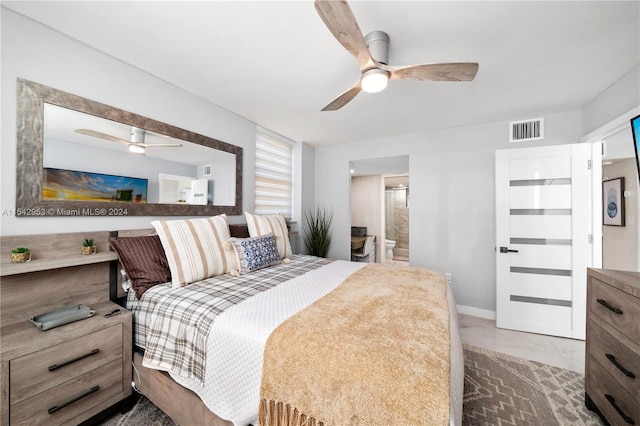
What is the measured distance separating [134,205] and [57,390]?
1.23 metres

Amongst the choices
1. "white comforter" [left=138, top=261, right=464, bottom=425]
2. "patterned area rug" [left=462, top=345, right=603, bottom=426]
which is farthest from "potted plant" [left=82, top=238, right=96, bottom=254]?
"patterned area rug" [left=462, top=345, right=603, bottom=426]

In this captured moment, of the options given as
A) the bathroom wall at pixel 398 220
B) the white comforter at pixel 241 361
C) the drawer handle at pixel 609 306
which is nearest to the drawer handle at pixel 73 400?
the white comforter at pixel 241 361

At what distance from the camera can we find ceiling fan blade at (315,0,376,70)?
105 cm

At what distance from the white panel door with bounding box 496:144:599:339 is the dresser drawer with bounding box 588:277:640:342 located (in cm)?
132

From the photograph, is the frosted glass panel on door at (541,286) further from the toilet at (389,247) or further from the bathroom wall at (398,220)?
the bathroom wall at (398,220)

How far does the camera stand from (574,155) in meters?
2.54

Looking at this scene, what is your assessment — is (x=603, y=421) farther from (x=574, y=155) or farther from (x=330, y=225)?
(x=330, y=225)

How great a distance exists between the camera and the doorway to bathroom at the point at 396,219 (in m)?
6.29

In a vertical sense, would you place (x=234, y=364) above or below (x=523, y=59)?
below

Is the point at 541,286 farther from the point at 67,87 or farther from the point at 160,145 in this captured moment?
the point at 67,87

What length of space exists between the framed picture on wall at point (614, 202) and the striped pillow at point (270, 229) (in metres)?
4.55

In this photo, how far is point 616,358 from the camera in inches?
51.4

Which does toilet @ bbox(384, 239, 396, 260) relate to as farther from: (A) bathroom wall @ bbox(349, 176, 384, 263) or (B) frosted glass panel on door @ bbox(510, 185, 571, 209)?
(B) frosted glass panel on door @ bbox(510, 185, 571, 209)

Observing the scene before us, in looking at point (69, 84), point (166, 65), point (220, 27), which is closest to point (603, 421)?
point (220, 27)
